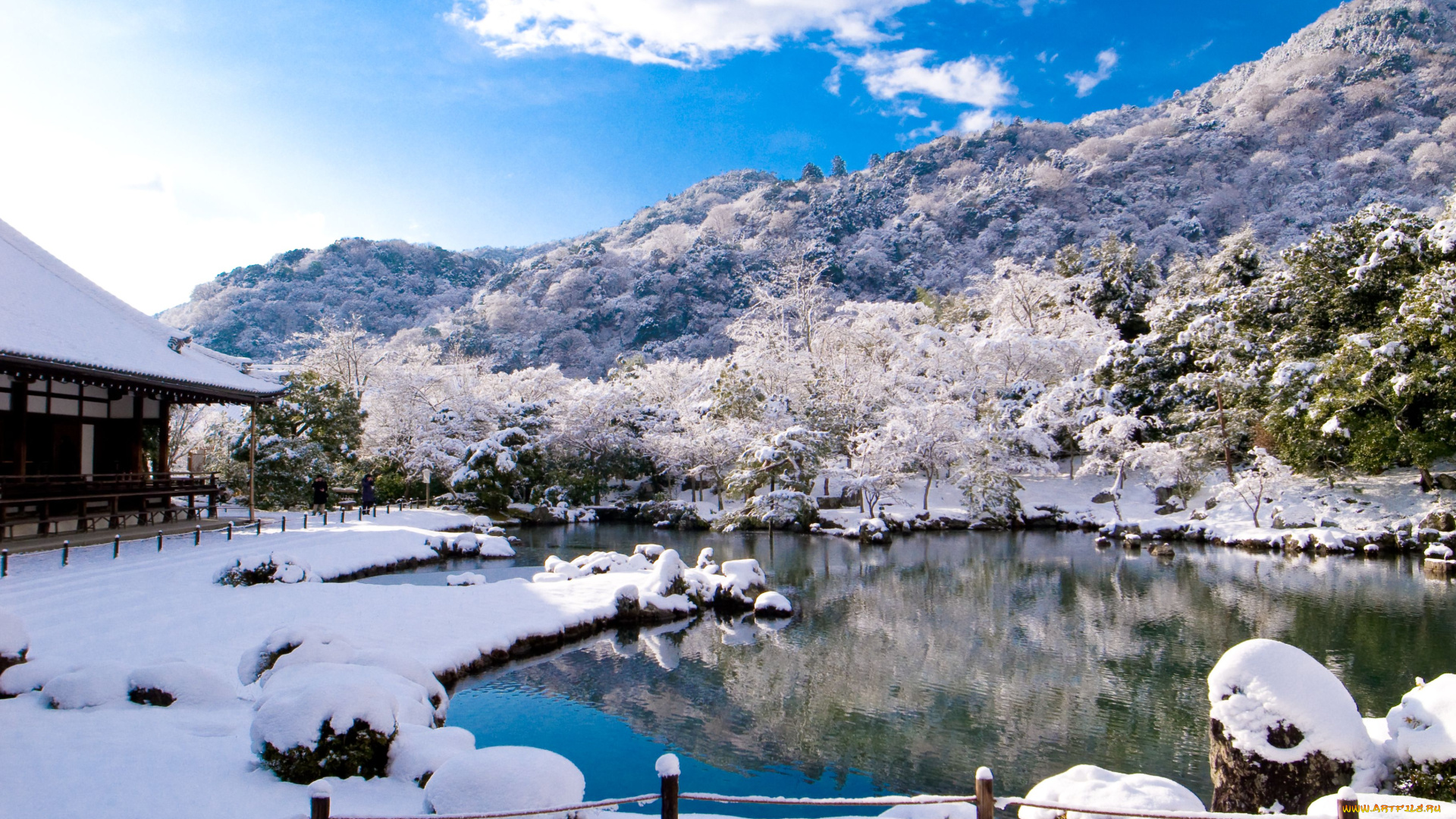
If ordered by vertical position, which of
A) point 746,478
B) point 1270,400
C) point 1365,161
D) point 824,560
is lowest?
point 824,560

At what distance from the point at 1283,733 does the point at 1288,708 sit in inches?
6.7

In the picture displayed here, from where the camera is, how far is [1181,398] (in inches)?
947

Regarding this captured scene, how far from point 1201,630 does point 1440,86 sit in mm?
66138

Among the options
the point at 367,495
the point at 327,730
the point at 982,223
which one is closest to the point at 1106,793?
the point at 327,730

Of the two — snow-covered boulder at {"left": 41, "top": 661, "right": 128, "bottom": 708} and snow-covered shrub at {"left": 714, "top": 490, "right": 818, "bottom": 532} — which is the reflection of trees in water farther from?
snow-covered shrub at {"left": 714, "top": 490, "right": 818, "bottom": 532}

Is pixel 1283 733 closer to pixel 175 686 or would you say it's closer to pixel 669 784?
pixel 669 784

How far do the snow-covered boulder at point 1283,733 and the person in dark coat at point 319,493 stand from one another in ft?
71.4

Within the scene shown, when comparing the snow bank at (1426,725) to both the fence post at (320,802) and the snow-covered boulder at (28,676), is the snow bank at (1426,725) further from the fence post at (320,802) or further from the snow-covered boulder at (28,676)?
the snow-covered boulder at (28,676)

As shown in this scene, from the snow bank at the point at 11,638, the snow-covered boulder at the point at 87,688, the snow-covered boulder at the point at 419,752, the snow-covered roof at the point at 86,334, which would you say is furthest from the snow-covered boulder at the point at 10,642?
the snow-covered roof at the point at 86,334

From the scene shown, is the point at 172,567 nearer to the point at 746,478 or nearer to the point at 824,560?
the point at 824,560

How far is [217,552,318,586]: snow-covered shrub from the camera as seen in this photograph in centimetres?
1081

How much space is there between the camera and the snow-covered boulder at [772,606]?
1192cm

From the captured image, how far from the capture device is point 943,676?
8.70 meters

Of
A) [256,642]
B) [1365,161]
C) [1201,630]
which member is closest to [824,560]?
[1201,630]
